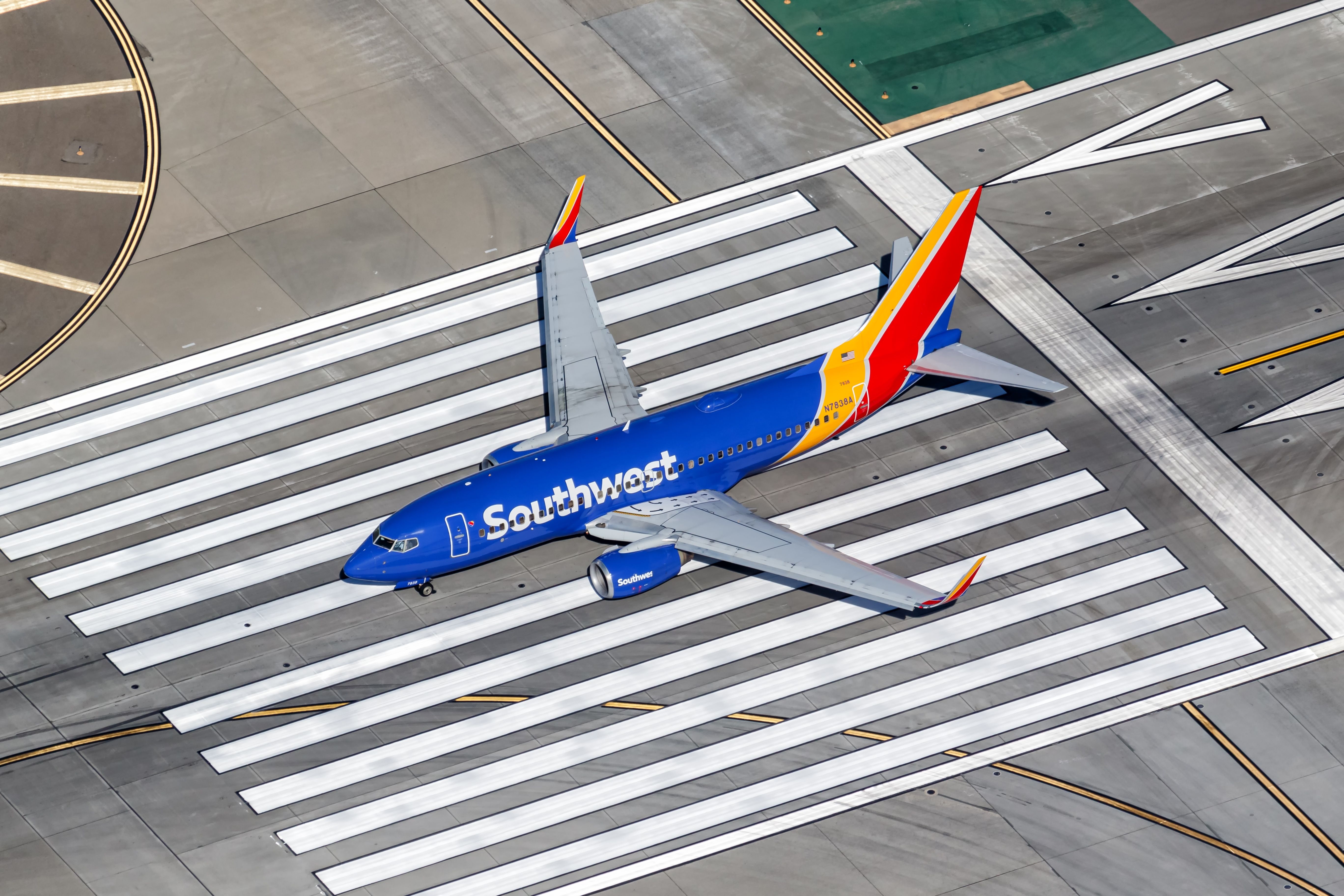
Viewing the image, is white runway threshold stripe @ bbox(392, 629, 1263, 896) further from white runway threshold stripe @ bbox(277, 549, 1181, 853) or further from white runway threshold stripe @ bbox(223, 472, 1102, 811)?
white runway threshold stripe @ bbox(223, 472, 1102, 811)

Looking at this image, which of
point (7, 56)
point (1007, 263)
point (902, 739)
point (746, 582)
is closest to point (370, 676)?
point (746, 582)

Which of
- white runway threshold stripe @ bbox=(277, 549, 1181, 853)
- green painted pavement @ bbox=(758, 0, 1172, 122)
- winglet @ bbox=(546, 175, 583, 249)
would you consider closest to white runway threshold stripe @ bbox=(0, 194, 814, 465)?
winglet @ bbox=(546, 175, 583, 249)

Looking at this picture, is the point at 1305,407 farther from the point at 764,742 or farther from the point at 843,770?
the point at 764,742

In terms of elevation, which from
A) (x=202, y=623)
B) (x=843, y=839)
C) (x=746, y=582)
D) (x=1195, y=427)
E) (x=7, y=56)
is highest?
(x=1195, y=427)

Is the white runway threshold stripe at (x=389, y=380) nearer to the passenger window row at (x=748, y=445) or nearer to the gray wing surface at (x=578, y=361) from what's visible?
the gray wing surface at (x=578, y=361)

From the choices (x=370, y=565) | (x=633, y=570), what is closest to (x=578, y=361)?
(x=633, y=570)

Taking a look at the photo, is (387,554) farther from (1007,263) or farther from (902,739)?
(1007,263)

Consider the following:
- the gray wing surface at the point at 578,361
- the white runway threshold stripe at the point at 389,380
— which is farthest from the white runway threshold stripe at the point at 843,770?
the white runway threshold stripe at the point at 389,380
